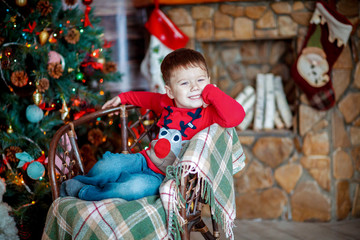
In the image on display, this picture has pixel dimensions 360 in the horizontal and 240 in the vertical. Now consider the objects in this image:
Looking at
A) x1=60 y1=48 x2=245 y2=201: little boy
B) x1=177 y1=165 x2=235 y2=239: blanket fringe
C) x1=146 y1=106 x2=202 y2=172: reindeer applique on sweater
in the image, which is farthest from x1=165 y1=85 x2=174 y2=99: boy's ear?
x1=177 y1=165 x2=235 y2=239: blanket fringe

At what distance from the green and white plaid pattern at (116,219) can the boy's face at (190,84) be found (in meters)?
0.44

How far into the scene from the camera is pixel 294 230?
7.73ft

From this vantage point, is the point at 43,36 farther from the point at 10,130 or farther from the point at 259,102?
the point at 259,102

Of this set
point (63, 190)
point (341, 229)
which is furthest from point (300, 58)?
point (63, 190)

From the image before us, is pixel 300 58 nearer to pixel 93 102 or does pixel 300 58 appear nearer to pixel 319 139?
pixel 319 139

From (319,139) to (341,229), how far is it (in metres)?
0.56

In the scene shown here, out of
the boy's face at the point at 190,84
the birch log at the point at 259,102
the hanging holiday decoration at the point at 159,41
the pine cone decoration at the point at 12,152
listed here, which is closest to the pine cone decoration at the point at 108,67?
the hanging holiday decoration at the point at 159,41

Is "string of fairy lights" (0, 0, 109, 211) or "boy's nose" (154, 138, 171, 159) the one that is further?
"string of fairy lights" (0, 0, 109, 211)

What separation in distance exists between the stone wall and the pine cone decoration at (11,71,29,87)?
→ 1071mm

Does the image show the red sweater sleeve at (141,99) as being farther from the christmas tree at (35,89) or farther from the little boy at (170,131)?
the christmas tree at (35,89)

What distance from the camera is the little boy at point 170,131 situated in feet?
4.50

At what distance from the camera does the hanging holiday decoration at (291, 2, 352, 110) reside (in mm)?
2316

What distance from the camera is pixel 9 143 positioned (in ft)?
6.22

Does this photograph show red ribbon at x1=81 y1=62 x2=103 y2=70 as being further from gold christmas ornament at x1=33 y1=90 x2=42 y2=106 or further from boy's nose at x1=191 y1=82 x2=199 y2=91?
boy's nose at x1=191 y1=82 x2=199 y2=91
